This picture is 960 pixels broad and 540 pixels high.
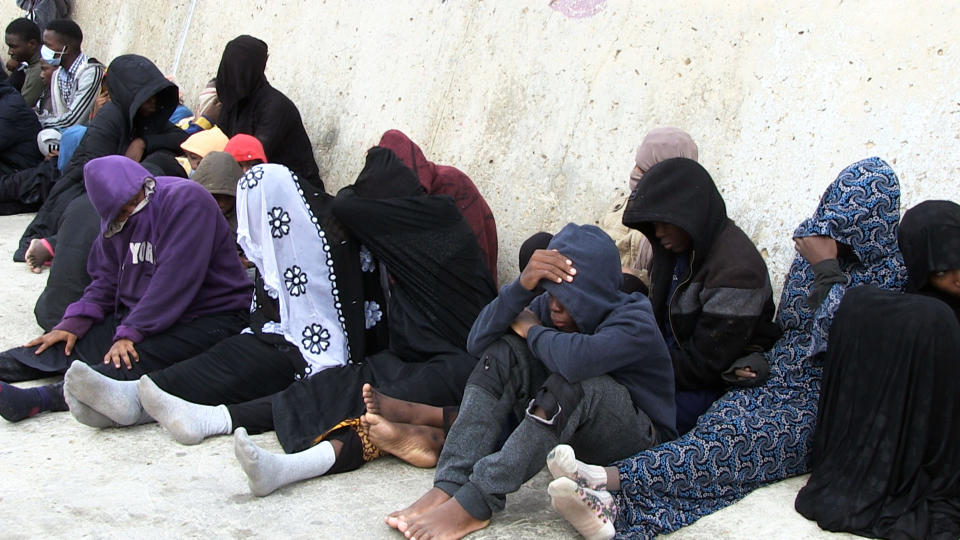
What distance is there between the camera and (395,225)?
12.6ft

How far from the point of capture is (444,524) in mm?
2928

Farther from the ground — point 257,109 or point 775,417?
point 257,109

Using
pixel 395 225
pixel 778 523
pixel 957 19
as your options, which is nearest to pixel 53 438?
pixel 395 225

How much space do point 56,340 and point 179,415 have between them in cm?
97

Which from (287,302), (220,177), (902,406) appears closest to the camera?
(902,406)

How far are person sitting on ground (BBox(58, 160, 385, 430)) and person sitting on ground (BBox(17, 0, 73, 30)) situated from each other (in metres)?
6.89

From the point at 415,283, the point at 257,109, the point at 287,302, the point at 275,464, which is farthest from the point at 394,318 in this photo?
the point at 257,109

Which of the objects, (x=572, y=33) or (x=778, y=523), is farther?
(x=572, y=33)

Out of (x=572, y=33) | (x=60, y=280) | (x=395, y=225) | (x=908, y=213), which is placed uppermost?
(x=572, y=33)

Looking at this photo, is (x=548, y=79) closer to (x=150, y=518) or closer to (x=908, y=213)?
(x=908, y=213)

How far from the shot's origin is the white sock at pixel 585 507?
273 cm

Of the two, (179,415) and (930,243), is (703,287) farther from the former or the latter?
(179,415)

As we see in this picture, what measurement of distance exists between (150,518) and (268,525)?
0.37m

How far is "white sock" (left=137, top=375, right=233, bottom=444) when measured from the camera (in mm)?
3592
